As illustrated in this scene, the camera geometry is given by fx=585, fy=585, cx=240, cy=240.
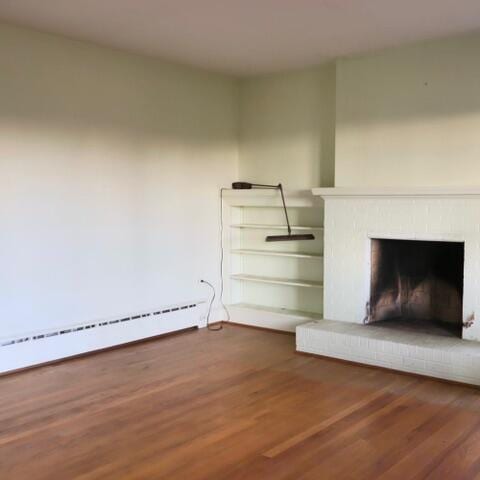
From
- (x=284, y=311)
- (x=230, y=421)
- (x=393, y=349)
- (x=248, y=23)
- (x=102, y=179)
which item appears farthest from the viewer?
(x=284, y=311)

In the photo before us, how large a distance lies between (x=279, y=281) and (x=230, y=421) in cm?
249

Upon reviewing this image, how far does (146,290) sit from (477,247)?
2780 millimetres

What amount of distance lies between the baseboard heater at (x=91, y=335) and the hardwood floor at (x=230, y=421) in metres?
0.11

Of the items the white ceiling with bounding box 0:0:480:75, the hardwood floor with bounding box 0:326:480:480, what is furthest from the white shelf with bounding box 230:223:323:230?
the white ceiling with bounding box 0:0:480:75

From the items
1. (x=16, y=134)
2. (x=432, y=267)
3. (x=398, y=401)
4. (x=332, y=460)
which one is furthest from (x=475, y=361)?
(x=16, y=134)

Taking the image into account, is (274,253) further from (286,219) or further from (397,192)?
(397,192)

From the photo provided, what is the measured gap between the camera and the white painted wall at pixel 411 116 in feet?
14.6

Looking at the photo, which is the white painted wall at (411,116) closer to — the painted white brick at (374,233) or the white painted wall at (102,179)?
the painted white brick at (374,233)

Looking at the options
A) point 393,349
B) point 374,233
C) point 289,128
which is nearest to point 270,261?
point 289,128

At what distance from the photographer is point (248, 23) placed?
412 centimetres

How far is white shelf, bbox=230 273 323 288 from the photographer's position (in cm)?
555

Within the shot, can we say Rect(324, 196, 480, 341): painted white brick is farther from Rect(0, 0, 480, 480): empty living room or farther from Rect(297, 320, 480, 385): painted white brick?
Rect(297, 320, 480, 385): painted white brick

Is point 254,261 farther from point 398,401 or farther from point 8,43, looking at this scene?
point 8,43

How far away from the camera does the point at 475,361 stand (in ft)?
13.2
